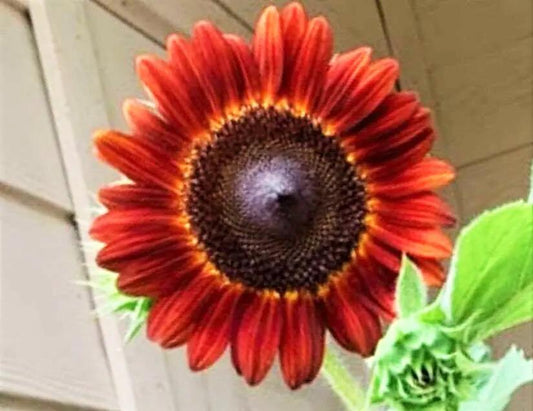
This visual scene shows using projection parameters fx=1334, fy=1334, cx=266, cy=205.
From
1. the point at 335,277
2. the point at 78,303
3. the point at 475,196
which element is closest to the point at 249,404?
the point at 78,303

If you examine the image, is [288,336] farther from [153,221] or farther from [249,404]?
[249,404]

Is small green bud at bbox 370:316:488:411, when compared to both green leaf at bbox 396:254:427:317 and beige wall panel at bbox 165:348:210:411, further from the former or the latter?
beige wall panel at bbox 165:348:210:411

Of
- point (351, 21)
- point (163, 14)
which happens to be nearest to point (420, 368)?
point (163, 14)

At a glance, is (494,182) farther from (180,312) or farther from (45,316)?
(180,312)

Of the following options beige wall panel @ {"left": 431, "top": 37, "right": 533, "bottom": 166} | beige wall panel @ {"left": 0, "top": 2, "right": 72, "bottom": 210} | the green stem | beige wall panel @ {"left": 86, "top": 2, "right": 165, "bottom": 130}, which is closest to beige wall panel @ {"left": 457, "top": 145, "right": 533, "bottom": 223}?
beige wall panel @ {"left": 431, "top": 37, "right": 533, "bottom": 166}

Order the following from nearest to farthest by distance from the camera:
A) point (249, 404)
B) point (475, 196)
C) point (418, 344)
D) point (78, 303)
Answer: point (418, 344), point (78, 303), point (249, 404), point (475, 196)

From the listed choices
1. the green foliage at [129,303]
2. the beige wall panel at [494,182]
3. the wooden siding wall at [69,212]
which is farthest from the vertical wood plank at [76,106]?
the beige wall panel at [494,182]

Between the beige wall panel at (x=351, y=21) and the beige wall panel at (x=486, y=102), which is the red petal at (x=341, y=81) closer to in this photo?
the beige wall panel at (x=351, y=21)
